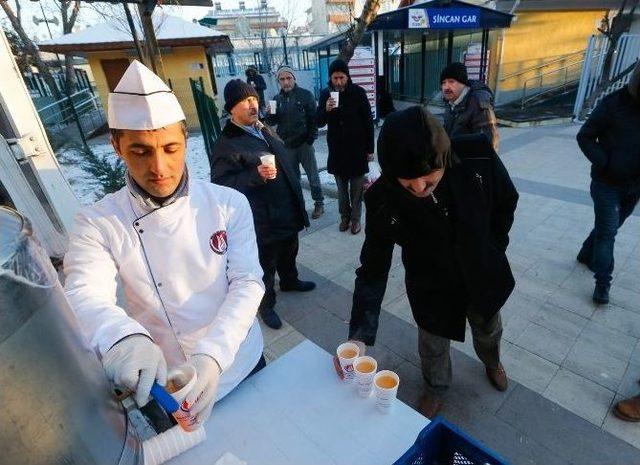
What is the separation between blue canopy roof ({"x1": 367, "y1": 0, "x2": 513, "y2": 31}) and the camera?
8016mm

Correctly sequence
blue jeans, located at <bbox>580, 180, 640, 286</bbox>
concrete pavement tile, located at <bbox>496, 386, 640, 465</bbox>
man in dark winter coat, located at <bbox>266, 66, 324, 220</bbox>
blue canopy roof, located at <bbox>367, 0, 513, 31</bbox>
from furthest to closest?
blue canopy roof, located at <bbox>367, 0, 513, 31</bbox>, man in dark winter coat, located at <bbox>266, 66, 324, 220</bbox>, blue jeans, located at <bbox>580, 180, 640, 286</bbox>, concrete pavement tile, located at <bbox>496, 386, 640, 465</bbox>

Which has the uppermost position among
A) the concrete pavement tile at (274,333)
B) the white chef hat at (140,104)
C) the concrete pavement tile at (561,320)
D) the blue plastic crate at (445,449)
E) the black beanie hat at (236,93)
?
the white chef hat at (140,104)

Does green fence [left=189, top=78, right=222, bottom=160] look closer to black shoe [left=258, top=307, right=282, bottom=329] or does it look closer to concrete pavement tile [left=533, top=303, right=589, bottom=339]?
black shoe [left=258, top=307, right=282, bottom=329]

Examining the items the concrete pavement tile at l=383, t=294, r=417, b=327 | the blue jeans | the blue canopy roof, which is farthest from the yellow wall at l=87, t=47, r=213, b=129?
the blue jeans

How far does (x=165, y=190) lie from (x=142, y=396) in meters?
0.67

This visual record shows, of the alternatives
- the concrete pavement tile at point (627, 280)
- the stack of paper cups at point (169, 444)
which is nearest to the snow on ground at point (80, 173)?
the stack of paper cups at point (169, 444)

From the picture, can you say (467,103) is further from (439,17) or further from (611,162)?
(439,17)

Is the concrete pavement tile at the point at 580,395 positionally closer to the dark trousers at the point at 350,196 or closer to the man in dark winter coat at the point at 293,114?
the dark trousers at the point at 350,196

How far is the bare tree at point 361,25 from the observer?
5.66 meters

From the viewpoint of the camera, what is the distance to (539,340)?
9.00ft

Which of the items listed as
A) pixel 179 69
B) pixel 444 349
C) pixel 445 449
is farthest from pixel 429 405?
pixel 179 69

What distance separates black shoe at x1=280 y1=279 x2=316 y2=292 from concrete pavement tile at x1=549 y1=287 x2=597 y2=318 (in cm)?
215

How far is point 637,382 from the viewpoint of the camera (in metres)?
2.35

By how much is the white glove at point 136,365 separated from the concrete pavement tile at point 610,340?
2981mm
